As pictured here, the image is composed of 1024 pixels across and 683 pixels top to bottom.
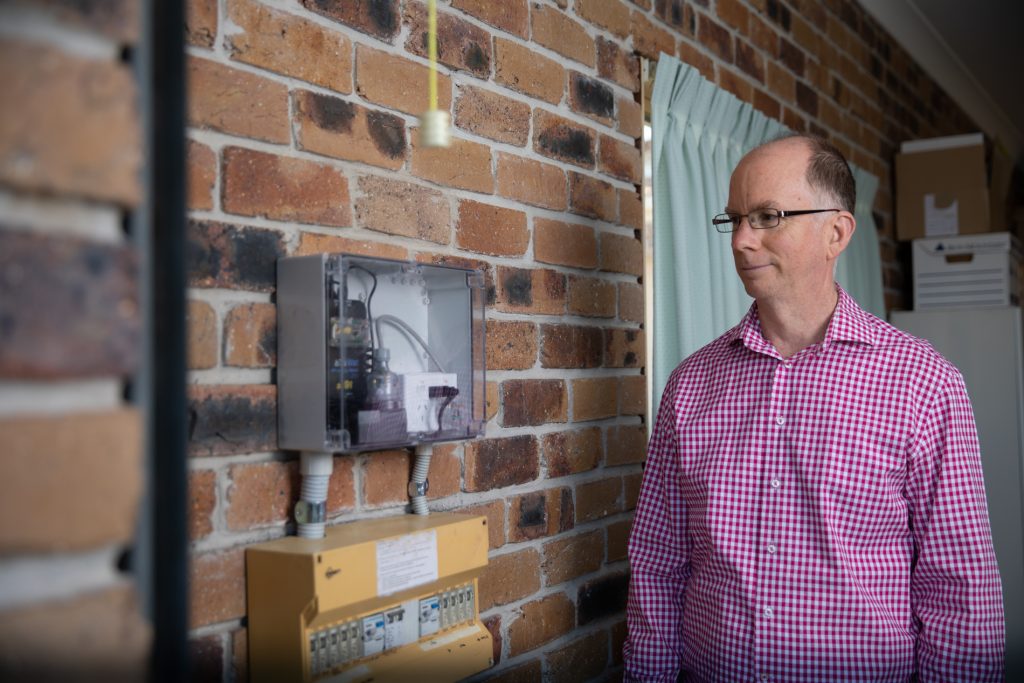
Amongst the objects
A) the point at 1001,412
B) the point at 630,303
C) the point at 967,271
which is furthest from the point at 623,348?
the point at 967,271

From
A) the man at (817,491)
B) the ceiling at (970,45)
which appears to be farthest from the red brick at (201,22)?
the ceiling at (970,45)

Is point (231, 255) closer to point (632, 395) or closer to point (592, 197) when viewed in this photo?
point (592, 197)

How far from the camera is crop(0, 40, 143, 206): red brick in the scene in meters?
0.42

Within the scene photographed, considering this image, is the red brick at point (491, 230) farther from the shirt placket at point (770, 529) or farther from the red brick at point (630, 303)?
the shirt placket at point (770, 529)

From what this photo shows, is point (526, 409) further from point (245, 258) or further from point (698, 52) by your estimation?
point (698, 52)

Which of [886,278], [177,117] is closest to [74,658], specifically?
[177,117]

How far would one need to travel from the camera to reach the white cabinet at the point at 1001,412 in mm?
3021

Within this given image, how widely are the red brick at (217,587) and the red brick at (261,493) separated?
0.04 m

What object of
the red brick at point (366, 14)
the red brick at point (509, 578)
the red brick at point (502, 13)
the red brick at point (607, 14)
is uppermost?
the red brick at point (607, 14)

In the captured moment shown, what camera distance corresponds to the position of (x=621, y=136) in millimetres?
1922

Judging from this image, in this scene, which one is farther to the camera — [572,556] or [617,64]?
[617,64]

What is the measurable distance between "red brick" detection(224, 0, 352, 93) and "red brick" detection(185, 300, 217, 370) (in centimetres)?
32

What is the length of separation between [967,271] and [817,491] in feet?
7.99

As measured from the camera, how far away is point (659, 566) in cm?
162
